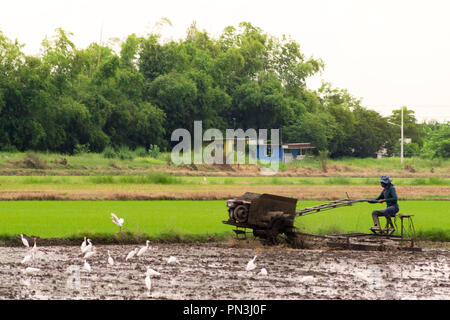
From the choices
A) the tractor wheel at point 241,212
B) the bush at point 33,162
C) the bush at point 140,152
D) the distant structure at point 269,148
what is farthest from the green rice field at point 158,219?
the distant structure at point 269,148

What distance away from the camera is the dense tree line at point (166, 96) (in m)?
59.4

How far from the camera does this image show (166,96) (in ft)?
222

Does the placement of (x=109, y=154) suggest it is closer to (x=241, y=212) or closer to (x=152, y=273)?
(x=241, y=212)

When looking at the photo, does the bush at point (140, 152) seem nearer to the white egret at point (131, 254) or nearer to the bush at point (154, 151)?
the bush at point (154, 151)

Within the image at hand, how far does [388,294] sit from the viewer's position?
11.6 m

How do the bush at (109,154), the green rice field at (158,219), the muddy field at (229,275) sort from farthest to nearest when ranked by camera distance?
the bush at (109,154) < the green rice field at (158,219) < the muddy field at (229,275)

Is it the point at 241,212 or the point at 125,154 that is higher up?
the point at 125,154

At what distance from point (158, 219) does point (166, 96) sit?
149ft

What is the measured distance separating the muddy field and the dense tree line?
43.9 m

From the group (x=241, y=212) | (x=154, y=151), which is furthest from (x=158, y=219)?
(x=154, y=151)

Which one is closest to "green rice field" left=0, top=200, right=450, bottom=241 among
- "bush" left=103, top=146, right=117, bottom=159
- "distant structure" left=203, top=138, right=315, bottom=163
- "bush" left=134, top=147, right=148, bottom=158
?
"bush" left=103, top=146, right=117, bottom=159

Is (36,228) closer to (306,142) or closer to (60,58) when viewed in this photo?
(60,58)

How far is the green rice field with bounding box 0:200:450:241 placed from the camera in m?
19.4

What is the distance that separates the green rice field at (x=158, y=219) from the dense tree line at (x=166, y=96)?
30636mm
